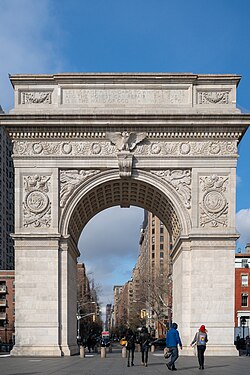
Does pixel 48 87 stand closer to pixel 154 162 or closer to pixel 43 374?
pixel 154 162

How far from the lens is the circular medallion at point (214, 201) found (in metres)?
31.4

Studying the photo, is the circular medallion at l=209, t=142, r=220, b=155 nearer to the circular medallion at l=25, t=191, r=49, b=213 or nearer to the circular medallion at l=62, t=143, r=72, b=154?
the circular medallion at l=62, t=143, r=72, b=154

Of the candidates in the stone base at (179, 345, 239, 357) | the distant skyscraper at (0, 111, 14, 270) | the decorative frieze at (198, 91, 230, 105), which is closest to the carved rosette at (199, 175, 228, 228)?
the decorative frieze at (198, 91, 230, 105)

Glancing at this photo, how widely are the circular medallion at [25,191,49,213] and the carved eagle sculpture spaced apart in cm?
509

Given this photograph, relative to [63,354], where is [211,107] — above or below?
above

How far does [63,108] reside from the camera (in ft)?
105

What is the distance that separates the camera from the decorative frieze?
32219mm

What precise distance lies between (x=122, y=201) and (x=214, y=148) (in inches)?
310

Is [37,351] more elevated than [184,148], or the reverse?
[184,148]

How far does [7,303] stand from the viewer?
261 feet

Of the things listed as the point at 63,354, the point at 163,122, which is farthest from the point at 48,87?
the point at 63,354

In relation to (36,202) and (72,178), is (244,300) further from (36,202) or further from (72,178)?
(36,202)

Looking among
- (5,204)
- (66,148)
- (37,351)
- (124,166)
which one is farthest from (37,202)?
(5,204)

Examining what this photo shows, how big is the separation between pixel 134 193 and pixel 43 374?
55.7 feet
